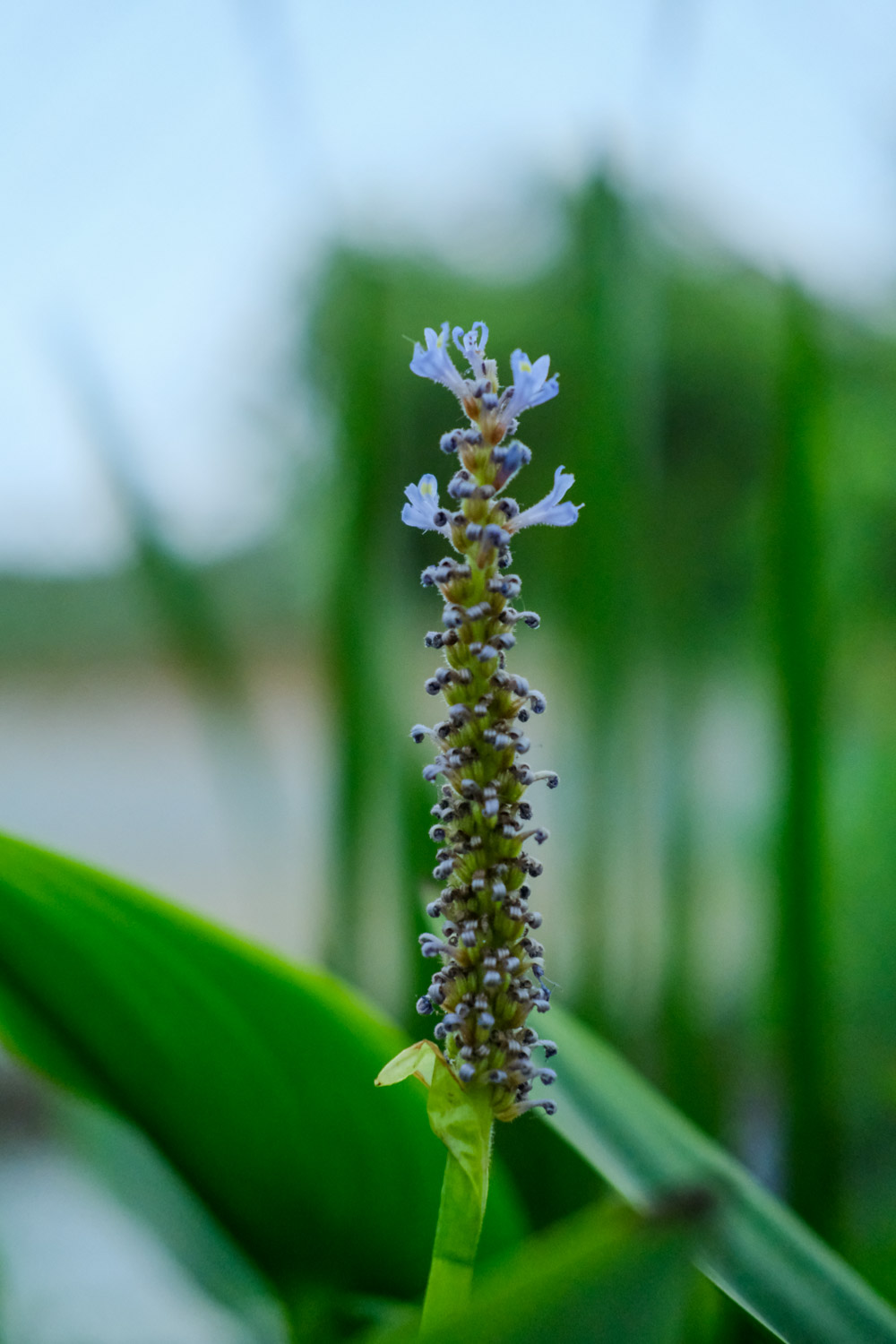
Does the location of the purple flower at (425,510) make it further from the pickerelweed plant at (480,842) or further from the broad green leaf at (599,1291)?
the broad green leaf at (599,1291)

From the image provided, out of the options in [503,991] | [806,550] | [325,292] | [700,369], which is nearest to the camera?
[503,991]

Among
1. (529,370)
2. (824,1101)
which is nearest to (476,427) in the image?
(529,370)

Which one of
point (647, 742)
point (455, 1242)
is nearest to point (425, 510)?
point (455, 1242)

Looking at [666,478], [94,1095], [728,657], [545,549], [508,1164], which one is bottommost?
[508,1164]

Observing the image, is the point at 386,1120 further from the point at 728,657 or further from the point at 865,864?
the point at 728,657

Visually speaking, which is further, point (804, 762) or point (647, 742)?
point (647, 742)

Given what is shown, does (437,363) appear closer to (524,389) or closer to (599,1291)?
(524,389)

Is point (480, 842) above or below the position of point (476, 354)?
below
